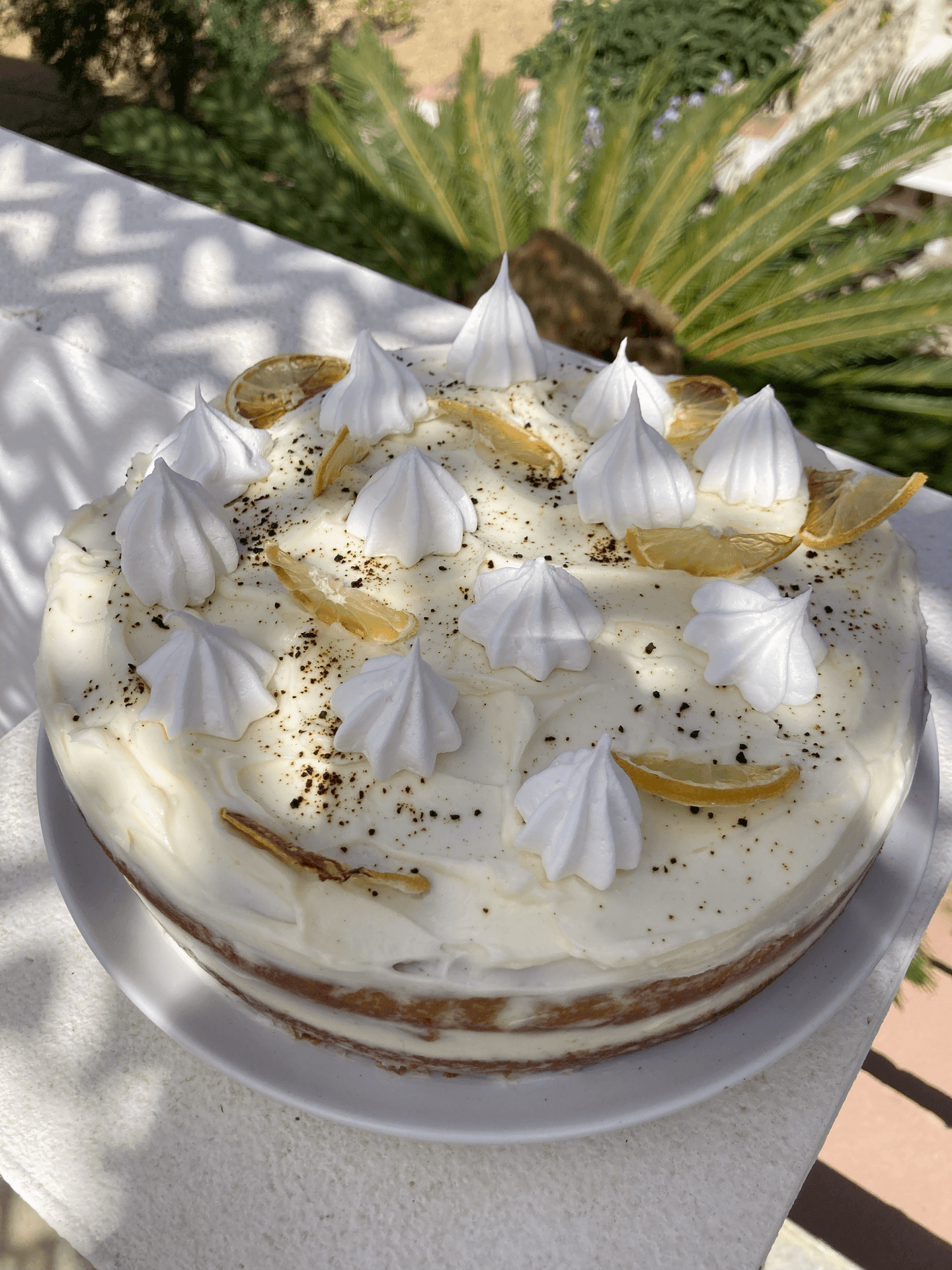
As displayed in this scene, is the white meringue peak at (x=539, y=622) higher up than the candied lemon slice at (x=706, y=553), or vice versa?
the candied lemon slice at (x=706, y=553)

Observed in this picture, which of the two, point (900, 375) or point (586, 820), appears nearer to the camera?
point (586, 820)

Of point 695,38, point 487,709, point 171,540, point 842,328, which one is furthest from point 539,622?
point 695,38

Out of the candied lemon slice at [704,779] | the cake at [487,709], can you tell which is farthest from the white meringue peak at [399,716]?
the candied lemon slice at [704,779]

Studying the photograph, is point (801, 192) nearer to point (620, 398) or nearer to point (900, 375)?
point (900, 375)

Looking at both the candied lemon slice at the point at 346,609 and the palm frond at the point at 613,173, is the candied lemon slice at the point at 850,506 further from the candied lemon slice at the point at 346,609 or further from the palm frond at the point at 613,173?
the palm frond at the point at 613,173

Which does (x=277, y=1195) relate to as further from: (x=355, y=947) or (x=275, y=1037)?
(x=355, y=947)

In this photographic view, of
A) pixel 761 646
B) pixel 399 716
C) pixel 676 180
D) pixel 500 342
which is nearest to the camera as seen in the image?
pixel 399 716

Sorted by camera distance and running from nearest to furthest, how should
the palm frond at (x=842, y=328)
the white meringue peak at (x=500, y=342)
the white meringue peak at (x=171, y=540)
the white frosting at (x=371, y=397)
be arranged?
the white meringue peak at (x=171, y=540)
the white frosting at (x=371, y=397)
the white meringue peak at (x=500, y=342)
the palm frond at (x=842, y=328)

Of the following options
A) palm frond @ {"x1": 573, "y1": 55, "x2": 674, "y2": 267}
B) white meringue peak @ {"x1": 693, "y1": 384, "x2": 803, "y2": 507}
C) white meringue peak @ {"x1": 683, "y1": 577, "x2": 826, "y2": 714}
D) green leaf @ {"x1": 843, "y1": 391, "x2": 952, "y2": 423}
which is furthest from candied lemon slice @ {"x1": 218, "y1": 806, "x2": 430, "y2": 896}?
palm frond @ {"x1": 573, "y1": 55, "x2": 674, "y2": 267}
